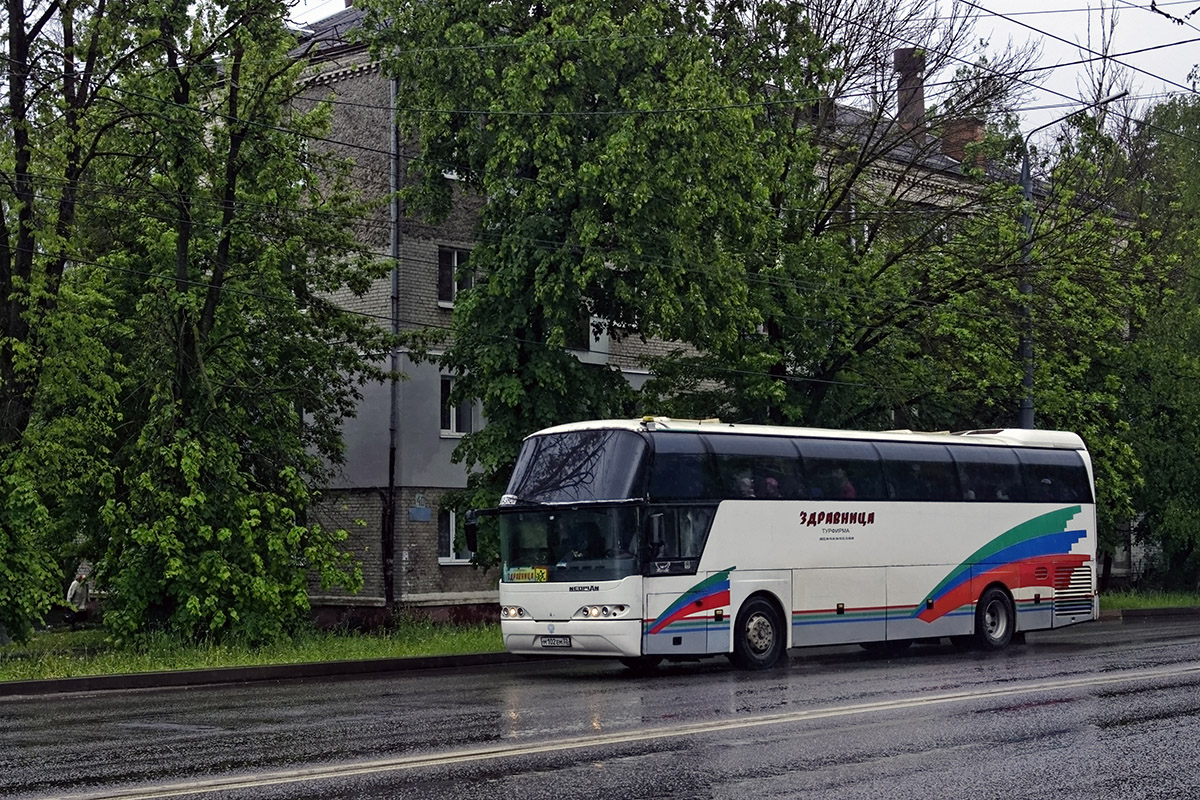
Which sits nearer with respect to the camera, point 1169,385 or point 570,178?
point 570,178

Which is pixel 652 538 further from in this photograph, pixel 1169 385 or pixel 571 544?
pixel 1169 385

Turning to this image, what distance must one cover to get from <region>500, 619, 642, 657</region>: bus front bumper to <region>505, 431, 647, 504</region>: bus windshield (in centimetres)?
159

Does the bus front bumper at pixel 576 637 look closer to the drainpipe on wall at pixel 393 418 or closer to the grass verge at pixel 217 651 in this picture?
the grass verge at pixel 217 651

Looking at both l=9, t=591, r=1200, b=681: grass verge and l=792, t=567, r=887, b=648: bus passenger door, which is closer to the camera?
l=9, t=591, r=1200, b=681: grass verge

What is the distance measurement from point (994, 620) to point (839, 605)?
3.85 m

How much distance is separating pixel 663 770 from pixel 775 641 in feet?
36.7

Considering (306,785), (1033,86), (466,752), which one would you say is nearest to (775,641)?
(466,752)

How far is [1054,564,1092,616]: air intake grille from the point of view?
993 inches

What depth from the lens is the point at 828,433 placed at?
72.4 feet

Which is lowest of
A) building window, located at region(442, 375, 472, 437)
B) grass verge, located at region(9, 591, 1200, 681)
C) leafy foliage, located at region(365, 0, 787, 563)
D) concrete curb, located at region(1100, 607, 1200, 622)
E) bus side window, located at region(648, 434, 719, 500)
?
concrete curb, located at region(1100, 607, 1200, 622)

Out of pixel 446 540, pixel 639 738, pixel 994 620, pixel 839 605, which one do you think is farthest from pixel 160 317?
pixel 639 738

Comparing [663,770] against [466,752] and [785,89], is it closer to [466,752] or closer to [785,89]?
[466,752]

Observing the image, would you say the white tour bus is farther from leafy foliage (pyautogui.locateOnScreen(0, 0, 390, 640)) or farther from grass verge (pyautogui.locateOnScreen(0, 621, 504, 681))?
leafy foliage (pyautogui.locateOnScreen(0, 0, 390, 640))

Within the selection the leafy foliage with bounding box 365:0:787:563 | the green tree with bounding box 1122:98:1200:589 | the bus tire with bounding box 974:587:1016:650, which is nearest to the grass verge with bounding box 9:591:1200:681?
the leafy foliage with bounding box 365:0:787:563
